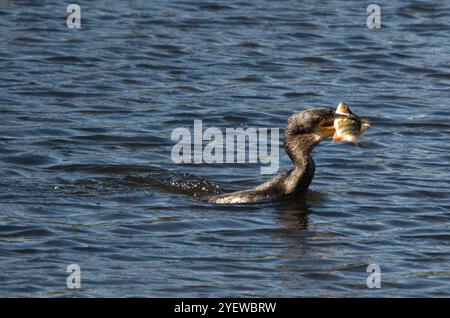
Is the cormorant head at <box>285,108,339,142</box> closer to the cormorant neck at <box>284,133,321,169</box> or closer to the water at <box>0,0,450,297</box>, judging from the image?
the cormorant neck at <box>284,133,321,169</box>

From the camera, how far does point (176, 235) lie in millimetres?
10992

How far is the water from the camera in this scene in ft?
33.2

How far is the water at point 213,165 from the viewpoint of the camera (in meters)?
10.1

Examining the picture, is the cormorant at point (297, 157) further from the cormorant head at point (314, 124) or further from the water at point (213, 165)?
the water at point (213, 165)

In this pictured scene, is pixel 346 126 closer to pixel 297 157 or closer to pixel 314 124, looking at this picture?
pixel 314 124

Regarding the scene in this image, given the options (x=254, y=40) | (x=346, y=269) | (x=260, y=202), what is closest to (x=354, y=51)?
(x=254, y=40)

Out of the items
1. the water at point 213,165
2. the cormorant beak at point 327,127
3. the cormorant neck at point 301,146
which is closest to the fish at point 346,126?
the cormorant beak at point 327,127

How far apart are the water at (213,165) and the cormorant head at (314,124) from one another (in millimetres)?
642

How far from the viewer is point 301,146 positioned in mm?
11812

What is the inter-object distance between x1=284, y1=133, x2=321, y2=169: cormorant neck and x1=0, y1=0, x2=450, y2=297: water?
40cm

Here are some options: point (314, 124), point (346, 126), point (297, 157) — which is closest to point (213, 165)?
point (297, 157)

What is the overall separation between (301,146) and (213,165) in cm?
179

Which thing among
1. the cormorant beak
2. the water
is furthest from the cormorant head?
the water
